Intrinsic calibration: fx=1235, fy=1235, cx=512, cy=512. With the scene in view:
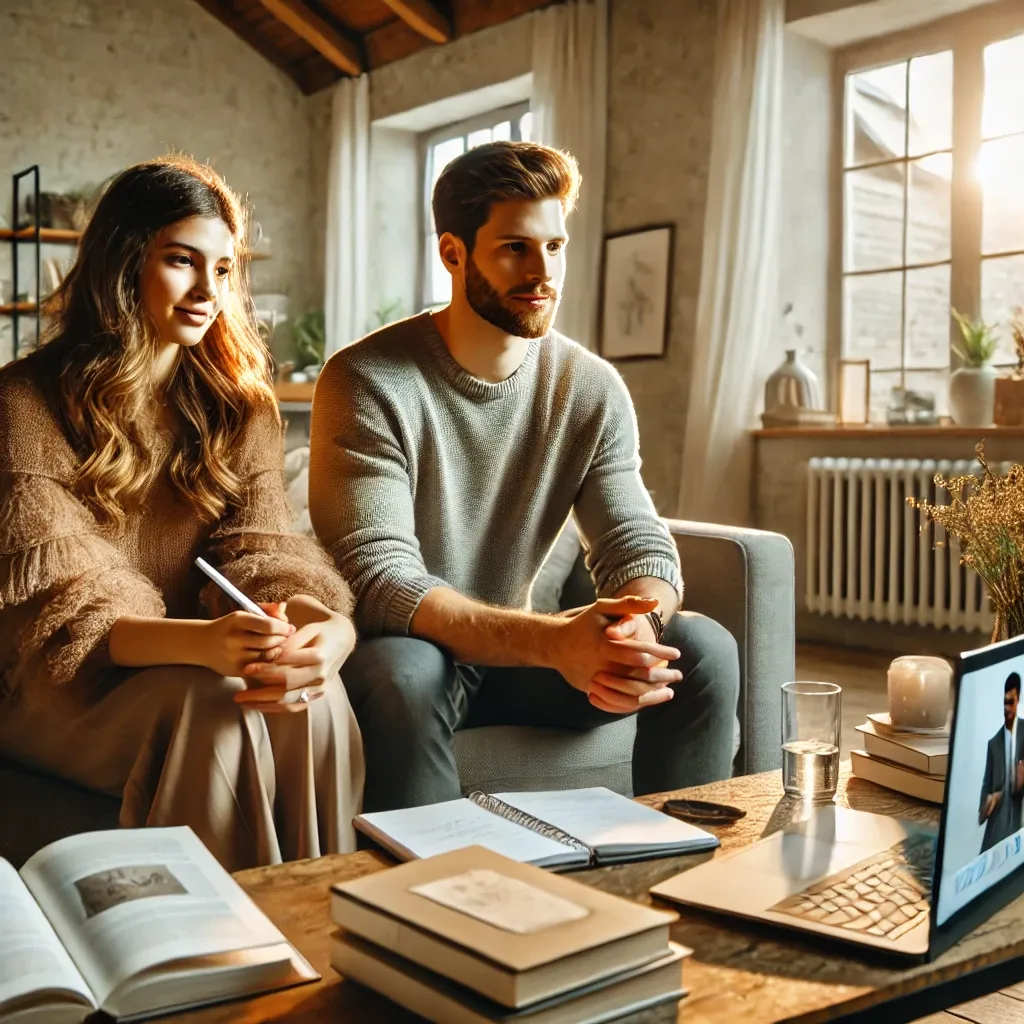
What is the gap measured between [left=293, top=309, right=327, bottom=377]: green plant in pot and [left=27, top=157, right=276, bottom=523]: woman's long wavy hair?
547 centimetres

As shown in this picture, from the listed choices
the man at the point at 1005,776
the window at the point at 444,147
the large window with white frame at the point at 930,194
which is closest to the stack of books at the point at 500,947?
the man at the point at 1005,776

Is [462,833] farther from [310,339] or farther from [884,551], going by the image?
[310,339]

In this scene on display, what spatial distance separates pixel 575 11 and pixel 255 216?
2766 mm

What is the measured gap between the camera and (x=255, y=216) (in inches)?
293

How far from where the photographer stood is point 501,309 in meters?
1.85

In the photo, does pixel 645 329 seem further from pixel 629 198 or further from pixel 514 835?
pixel 514 835

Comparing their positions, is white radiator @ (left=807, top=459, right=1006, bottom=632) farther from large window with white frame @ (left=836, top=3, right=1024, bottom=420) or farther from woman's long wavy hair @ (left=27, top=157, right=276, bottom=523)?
woman's long wavy hair @ (left=27, top=157, right=276, bottom=523)

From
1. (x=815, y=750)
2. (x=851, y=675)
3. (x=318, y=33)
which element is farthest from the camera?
(x=318, y=33)

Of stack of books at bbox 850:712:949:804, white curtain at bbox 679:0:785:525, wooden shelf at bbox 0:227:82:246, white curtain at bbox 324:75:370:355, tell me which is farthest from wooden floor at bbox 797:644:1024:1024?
wooden shelf at bbox 0:227:82:246

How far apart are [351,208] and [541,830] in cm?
632

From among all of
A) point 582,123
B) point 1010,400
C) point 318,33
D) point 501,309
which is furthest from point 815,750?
point 318,33

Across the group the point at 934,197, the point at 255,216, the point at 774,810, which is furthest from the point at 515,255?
the point at 255,216

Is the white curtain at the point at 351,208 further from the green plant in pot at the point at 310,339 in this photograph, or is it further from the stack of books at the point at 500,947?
the stack of books at the point at 500,947

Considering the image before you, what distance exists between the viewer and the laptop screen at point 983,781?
88 centimetres
